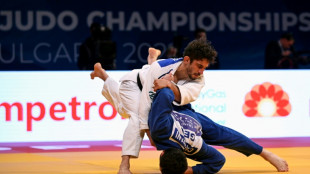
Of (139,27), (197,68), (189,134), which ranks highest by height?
(139,27)

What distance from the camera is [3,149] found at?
6.59 metres

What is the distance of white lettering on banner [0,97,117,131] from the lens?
716 centimetres

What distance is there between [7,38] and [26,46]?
1.22ft

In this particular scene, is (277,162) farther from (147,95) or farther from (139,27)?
(139,27)

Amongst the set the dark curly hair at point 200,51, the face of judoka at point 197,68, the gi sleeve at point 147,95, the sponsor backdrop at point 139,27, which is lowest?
the gi sleeve at point 147,95

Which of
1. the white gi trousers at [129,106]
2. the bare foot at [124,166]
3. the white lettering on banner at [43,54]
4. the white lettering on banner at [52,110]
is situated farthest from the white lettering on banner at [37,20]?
the bare foot at [124,166]

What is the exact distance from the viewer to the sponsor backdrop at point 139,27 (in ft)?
34.6

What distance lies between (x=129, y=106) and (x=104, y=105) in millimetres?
2641

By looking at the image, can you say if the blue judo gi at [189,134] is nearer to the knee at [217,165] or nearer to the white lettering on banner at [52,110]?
the knee at [217,165]

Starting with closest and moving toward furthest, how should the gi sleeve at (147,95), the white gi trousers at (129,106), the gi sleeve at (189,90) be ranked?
1. the gi sleeve at (189,90)
2. the gi sleeve at (147,95)
3. the white gi trousers at (129,106)

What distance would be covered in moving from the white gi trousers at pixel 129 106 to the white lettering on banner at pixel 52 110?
6.58 feet

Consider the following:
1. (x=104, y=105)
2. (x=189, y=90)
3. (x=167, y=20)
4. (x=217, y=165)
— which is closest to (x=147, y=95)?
(x=189, y=90)

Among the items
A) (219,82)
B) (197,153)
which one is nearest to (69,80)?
(219,82)

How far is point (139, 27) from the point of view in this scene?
1095cm
